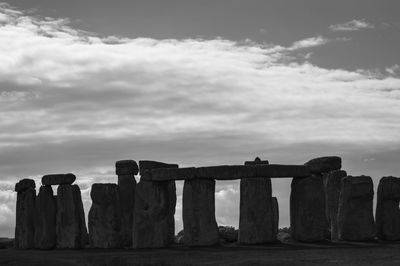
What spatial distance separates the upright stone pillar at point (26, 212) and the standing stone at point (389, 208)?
1525cm

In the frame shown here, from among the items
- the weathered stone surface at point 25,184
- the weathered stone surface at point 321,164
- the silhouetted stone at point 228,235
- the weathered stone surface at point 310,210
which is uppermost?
the weathered stone surface at point 321,164

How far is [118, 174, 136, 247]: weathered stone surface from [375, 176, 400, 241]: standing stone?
10.4 metres

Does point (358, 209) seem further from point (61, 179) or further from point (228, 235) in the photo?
point (61, 179)

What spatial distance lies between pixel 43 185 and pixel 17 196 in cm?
285

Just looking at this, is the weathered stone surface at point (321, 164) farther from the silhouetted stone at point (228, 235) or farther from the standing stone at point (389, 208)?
the silhouetted stone at point (228, 235)

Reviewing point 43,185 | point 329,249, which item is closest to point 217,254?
point 329,249

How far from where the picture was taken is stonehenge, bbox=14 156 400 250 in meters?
30.9

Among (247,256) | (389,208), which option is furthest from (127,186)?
(389,208)

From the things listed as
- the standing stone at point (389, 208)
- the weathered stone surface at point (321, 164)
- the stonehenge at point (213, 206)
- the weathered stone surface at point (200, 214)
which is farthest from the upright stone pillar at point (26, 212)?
the standing stone at point (389, 208)

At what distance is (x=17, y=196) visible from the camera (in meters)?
37.8

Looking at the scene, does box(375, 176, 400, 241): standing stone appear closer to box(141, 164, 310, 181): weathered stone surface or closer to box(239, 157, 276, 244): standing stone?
box(141, 164, 310, 181): weathered stone surface

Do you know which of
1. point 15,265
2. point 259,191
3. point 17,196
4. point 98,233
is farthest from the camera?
point 17,196

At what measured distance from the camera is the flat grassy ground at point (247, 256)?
23531 millimetres

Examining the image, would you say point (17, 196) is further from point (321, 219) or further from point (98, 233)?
point (321, 219)
